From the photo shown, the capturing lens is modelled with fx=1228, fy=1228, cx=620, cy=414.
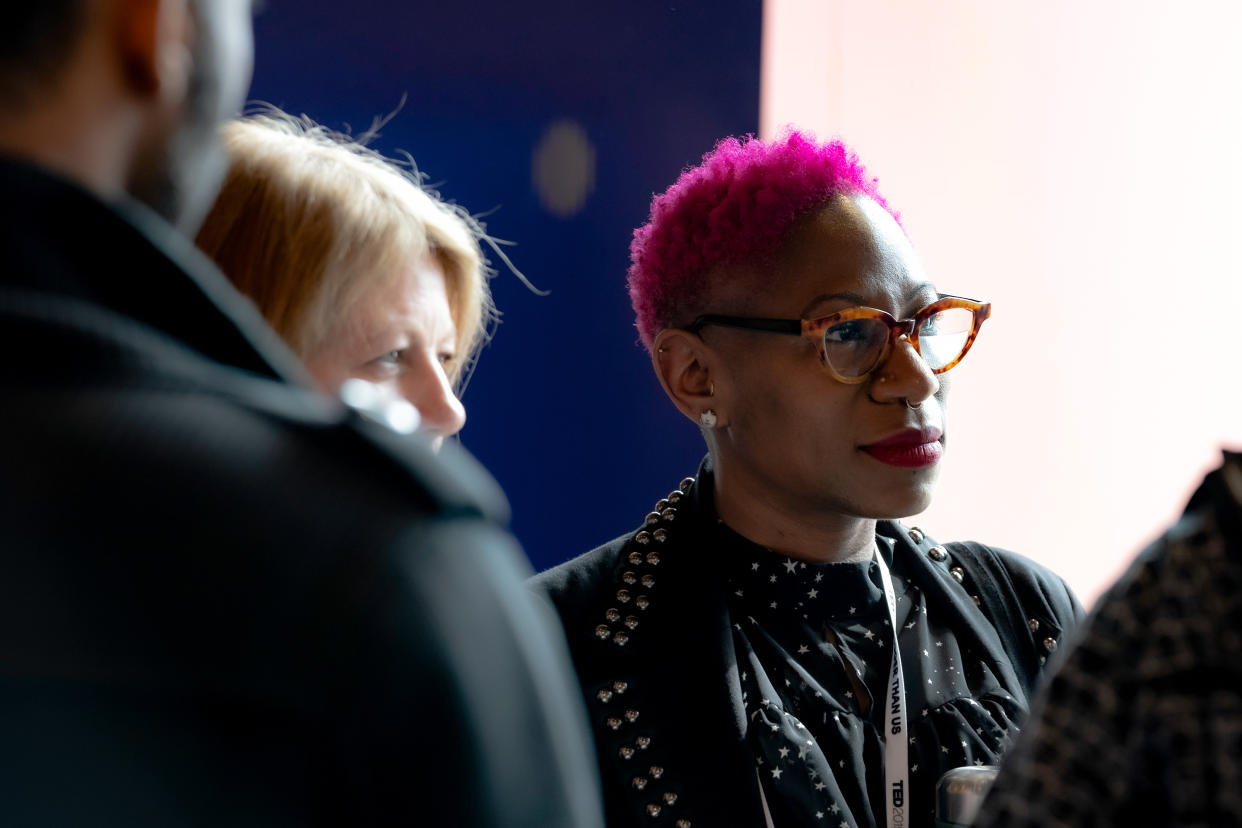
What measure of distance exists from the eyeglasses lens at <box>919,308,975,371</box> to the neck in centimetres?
29

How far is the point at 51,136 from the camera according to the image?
622mm

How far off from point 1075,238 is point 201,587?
3.48 meters

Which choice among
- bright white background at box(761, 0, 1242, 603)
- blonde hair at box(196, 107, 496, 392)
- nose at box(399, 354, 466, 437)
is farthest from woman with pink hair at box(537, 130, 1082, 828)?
bright white background at box(761, 0, 1242, 603)

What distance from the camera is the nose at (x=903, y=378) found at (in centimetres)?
189

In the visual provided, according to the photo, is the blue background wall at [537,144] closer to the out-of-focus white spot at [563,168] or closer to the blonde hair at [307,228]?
the out-of-focus white spot at [563,168]

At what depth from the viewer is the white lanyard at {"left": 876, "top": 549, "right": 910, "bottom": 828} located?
1.74 metres

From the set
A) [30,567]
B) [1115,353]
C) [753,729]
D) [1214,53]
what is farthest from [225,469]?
[1214,53]

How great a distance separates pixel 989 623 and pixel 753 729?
19.5 inches

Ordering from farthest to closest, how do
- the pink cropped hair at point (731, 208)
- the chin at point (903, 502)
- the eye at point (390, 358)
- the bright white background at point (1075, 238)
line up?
1. the bright white background at point (1075, 238)
2. the pink cropped hair at point (731, 208)
3. the chin at point (903, 502)
4. the eye at point (390, 358)

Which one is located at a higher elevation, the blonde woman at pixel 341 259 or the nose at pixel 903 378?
the blonde woman at pixel 341 259

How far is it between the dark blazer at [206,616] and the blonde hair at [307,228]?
1025 millimetres

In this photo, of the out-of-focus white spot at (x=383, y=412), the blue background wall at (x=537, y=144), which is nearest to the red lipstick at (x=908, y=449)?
the blue background wall at (x=537, y=144)

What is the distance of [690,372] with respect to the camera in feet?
6.88

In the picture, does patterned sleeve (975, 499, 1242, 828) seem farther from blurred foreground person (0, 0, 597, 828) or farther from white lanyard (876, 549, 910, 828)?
white lanyard (876, 549, 910, 828)
